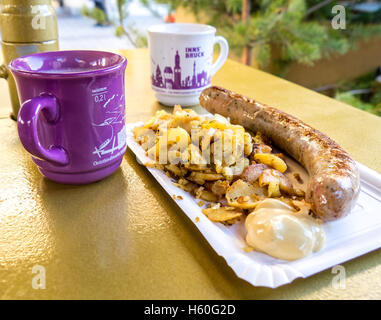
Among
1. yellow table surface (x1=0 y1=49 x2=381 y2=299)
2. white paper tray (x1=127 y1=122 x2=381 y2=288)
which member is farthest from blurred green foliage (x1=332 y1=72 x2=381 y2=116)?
white paper tray (x1=127 y1=122 x2=381 y2=288)

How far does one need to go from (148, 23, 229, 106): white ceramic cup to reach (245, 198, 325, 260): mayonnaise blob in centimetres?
72

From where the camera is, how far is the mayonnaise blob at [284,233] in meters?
0.58

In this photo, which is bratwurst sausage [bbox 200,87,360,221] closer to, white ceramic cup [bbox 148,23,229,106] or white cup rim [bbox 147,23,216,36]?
white ceramic cup [bbox 148,23,229,106]

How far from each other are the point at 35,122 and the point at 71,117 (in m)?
0.08

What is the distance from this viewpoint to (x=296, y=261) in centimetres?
57

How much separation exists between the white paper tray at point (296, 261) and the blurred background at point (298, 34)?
62.1 inches

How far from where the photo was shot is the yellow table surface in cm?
55

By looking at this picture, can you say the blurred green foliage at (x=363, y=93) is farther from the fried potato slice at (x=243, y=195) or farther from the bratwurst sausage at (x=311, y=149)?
the fried potato slice at (x=243, y=195)

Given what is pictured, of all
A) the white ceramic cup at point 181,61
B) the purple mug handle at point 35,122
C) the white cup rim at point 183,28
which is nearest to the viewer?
the purple mug handle at point 35,122

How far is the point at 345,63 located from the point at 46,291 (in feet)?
11.1

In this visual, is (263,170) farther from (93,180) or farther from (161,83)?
(161,83)

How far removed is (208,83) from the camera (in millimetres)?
1338

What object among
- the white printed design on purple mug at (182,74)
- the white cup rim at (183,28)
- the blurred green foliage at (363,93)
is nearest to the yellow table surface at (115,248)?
the white printed design on purple mug at (182,74)
